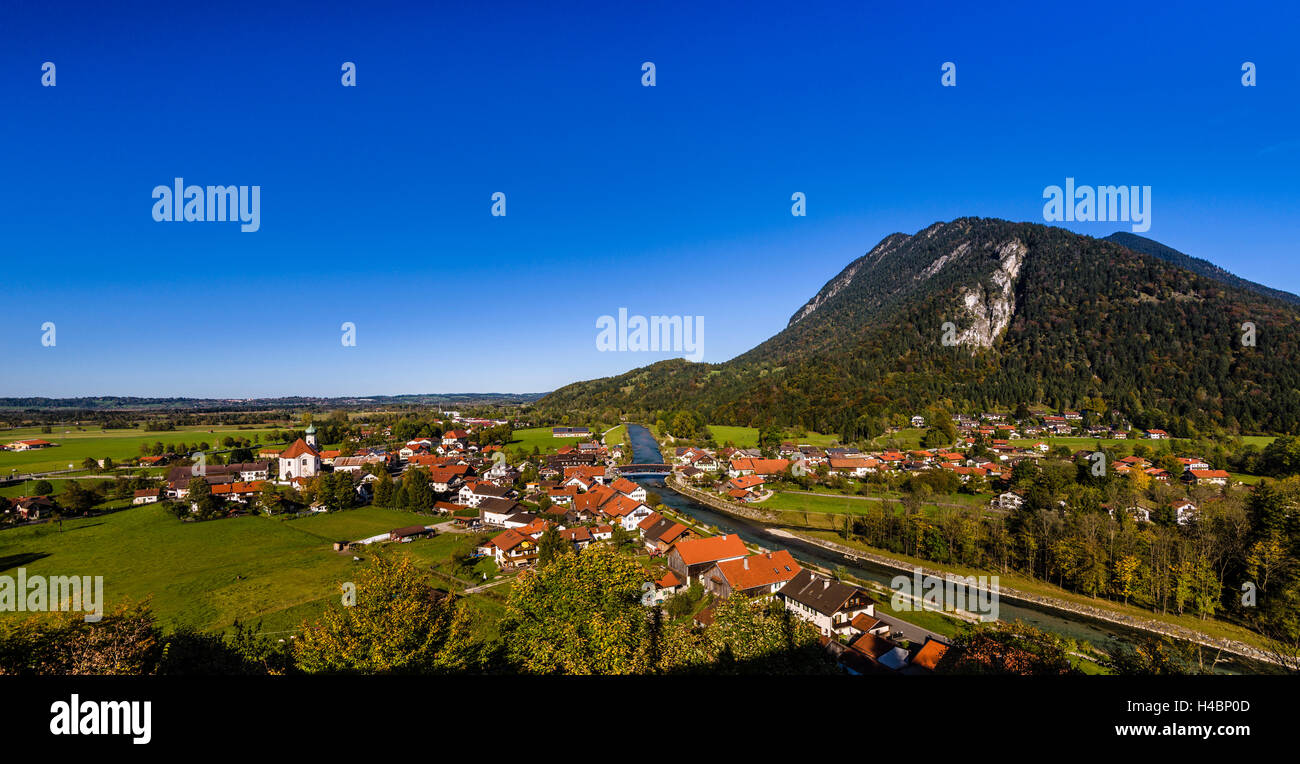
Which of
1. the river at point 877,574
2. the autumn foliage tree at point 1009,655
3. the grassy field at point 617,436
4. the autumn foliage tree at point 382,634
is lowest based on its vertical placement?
the river at point 877,574

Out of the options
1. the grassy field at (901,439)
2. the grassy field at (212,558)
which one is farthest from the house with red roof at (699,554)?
the grassy field at (901,439)

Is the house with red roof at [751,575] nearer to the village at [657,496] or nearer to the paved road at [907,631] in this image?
the village at [657,496]

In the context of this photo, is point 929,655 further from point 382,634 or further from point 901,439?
point 901,439

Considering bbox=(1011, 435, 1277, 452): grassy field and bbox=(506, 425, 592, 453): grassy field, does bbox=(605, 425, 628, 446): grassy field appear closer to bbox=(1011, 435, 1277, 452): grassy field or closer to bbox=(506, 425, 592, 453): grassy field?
bbox=(506, 425, 592, 453): grassy field

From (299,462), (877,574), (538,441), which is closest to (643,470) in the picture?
(538,441)

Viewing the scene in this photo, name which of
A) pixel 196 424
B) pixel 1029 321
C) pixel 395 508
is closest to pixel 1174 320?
pixel 1029 321

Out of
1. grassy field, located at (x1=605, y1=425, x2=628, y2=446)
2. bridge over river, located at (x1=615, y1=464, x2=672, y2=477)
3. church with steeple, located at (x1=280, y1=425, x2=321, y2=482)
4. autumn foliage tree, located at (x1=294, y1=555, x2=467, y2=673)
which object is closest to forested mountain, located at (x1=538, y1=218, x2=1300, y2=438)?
grassy field, located at (x1=605, y1=425, x2=628, y2=446)
